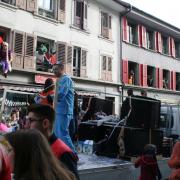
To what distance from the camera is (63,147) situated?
3430 mm

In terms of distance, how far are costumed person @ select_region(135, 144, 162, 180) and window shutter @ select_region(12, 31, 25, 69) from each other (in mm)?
12364

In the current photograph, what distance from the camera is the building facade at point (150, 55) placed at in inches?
1038

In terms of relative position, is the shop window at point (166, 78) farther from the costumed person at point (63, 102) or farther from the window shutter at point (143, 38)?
the costumed person at point (63, 102)

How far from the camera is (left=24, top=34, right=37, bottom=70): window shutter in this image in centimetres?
1894

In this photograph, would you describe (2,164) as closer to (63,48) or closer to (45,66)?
(45,66)

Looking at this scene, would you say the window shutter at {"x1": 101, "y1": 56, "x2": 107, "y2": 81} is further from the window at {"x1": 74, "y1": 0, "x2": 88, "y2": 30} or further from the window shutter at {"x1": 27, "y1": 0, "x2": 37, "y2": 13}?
the window shutter at {"x1": 27, "y1": 0, "x2": 37, "y2": 13}

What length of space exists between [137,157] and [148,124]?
2.63 ft

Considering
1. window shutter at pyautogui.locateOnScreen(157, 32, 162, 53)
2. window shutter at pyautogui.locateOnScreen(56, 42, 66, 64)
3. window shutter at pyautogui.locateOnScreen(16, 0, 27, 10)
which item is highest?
window shutter at pyautogui.locateOnScreen(157, 32, 162, 53)

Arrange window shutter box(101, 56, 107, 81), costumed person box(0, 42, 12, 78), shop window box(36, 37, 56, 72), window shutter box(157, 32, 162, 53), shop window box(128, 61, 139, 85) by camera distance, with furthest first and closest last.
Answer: window shutter box(157, 32, 162, 53) → shop window box(128, 61, 139, 85) → window shutter box(101, 56, 107, 81) → shop window box(36, 37, 56, 72) → costumed person box(0, 42, 12, 78)

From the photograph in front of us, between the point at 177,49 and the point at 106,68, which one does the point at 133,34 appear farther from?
the point at 177,49

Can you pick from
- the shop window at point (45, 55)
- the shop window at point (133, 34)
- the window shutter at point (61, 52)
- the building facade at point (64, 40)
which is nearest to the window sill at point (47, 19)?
the building facade at point (64, 40)

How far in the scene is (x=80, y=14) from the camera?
22953mm

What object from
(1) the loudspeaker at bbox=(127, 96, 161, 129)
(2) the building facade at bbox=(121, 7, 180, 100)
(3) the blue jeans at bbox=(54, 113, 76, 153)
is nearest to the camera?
(3) the blue jeans at bbox=(54, 113, 76, 153)

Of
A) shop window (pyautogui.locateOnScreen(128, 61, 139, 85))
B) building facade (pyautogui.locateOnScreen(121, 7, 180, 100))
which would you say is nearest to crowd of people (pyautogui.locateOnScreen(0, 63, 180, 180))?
building facade (pyautogui.locateOnScreen(121, 7, 180, 100))
